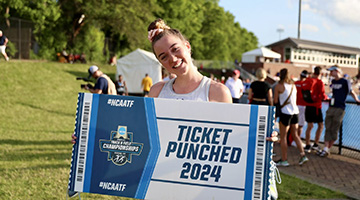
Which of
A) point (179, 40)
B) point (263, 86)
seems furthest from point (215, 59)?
point (179, 40)

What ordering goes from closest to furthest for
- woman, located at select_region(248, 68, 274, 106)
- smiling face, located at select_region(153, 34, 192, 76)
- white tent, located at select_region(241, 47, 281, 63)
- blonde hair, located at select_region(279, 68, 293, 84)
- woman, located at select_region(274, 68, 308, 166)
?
smiling face, located at select_region(153, 34, 192, 76) → woman, located at select_region(274, 68, 308, 166) → blonde hair, located at select_region(279, 68, 293, 84) → woman, located at select_region(248, 68, 274, 106) → white tent, located at select_region(241, 47, 281, 63)

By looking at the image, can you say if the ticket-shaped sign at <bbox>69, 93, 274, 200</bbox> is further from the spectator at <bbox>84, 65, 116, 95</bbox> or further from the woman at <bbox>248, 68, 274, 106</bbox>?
the woman at <bbox>248, 68, 274, 106</bbox>

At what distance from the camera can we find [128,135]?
2.41 meters

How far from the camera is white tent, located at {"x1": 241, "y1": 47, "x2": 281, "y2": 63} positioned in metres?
45.8

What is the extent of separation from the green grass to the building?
115 feet

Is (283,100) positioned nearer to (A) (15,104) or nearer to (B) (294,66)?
(A) (15,104)

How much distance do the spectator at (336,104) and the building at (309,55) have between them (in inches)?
1602

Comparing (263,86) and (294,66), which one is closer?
(263,86)

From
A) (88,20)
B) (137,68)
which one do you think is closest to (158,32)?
(137,68)

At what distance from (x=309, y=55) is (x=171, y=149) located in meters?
59.9

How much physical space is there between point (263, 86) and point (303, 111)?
213 centimetres

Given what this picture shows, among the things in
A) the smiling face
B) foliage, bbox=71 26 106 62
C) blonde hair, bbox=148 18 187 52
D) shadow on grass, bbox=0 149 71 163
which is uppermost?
foliage, bbox=71 26 106 62

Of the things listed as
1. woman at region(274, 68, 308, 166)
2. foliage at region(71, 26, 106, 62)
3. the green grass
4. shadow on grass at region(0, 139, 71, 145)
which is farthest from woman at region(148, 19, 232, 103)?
foliage at region(71, 26, 106, 62)

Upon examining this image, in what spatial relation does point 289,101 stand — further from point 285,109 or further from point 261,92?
point 261,92
